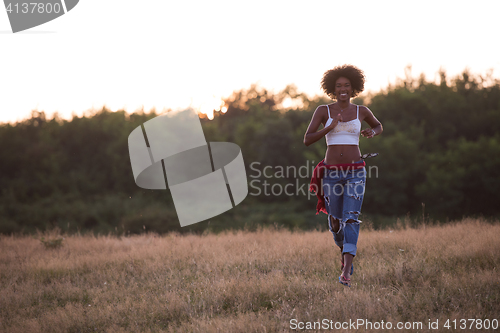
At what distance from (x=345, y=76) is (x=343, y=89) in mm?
287

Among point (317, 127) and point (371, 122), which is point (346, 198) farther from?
point (371, 122)

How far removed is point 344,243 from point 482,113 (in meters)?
35.4

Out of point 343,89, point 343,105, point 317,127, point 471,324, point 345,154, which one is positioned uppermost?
point 343,89

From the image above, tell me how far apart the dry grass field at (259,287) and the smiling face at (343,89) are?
2.07 metres

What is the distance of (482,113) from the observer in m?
33.7

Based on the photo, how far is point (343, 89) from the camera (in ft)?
14.9

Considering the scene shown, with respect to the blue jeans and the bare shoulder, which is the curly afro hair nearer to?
the bare shoulder

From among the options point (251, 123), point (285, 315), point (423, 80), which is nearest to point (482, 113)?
point (423, 80)

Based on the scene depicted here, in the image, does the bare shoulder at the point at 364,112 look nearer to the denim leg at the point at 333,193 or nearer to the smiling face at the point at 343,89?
the smiling face at the point at 343,89

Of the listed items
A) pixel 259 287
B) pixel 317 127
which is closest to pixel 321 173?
pixel 317 127

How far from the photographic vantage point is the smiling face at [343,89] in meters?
4.51

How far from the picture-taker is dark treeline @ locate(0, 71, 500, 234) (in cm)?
3117

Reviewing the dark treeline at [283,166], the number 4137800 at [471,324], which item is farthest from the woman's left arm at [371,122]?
the dark treeline at [283,166]

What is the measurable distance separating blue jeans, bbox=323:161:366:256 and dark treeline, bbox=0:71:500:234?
25831mm
